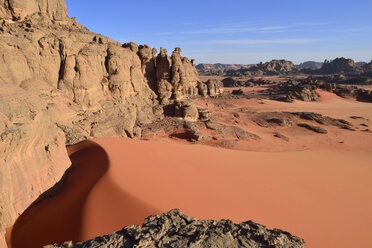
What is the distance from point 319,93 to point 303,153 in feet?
99.0

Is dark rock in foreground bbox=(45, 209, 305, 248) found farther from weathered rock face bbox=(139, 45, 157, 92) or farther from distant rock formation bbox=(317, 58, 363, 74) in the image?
distant rock formation bbox=(317, 58, 363, 74)

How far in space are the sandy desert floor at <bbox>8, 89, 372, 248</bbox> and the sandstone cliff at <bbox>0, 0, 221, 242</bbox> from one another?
0.83 metres

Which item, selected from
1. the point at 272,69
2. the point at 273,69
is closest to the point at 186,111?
the point at 272,69

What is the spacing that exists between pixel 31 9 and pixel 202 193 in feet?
54.7

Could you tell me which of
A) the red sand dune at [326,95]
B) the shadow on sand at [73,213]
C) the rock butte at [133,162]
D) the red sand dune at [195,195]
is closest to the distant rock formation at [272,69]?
the red sand dune at [326,95]

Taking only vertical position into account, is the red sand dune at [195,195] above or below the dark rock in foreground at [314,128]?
above

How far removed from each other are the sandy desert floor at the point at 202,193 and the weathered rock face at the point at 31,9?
404 inches

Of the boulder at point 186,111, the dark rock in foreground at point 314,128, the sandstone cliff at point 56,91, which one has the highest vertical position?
the sandstone cliff at point 56,91

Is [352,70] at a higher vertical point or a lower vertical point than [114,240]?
higher

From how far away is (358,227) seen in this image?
5.60 m

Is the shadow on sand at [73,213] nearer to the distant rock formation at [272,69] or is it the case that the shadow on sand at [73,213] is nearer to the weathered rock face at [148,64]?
the weathered rock face at [148,64]

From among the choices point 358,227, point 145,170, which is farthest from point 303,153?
point 145,170

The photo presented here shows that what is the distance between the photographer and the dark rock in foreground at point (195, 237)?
104 inches

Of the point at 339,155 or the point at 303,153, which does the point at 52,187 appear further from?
the point at 339,155
